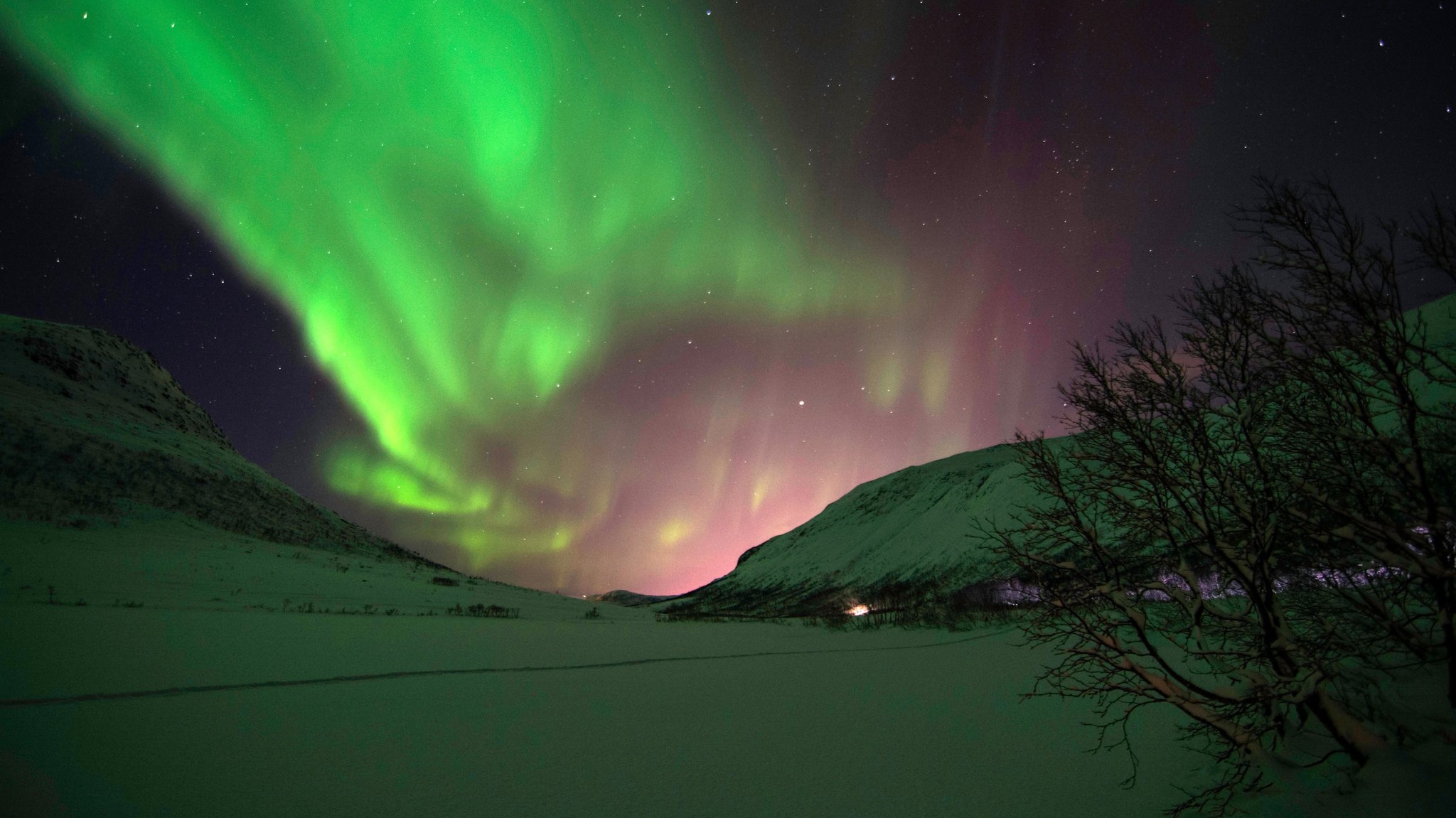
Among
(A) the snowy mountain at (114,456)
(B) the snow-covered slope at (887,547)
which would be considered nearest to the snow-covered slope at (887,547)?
(B) the snow-covered slope at (887,547)

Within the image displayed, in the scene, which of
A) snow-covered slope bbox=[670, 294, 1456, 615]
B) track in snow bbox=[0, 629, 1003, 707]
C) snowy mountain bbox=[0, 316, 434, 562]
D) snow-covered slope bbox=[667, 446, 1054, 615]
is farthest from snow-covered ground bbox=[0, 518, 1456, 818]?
snow-covered slope bbox=[667, 446, 1054, 615]

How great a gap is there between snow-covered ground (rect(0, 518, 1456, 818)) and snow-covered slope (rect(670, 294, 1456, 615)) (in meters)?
25.2

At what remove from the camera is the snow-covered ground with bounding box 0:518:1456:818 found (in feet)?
7.88

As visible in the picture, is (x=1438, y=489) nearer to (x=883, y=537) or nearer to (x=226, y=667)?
(x=226, y=667)

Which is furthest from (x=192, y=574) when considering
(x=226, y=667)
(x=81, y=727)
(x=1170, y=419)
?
(x=1170, y=419)

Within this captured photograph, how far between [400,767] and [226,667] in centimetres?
291

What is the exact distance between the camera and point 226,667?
4.36 metres

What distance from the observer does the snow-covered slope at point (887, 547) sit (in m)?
47.9

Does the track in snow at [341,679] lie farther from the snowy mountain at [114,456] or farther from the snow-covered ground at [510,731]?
the snowy mountain at [114,456]

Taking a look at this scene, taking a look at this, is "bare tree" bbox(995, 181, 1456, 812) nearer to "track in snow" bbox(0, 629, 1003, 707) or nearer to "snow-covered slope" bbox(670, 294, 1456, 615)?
"track in snow" bbox(0, 629, 1003, 707)

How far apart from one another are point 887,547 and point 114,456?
64.5 m

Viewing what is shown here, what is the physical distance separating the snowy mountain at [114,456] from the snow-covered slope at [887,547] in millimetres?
26886

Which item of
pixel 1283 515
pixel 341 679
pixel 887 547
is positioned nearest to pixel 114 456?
pixel 341 679

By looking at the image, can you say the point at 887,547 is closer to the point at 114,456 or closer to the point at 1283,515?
the point at 114,456
